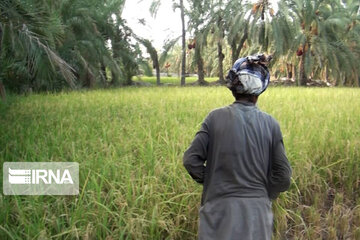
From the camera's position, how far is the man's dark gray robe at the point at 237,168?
5.10ft

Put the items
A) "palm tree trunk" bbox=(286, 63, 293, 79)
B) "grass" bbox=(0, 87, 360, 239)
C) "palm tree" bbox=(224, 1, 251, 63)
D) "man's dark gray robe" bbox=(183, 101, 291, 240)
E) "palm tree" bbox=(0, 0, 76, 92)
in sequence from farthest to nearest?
"palm tree trunk" bbox=(286, 63, 293, 79)
"palm tree" bbox=(224, 1, 251, 63)
"palm tree" bbox=(0, 0, 76, 92)
"grass" bbox=(0, 87, 360, 239)
"man's dark gray robe" bbox=(183, 101, 291, 240)

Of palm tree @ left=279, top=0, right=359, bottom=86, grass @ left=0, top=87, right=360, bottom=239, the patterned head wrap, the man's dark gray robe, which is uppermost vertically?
palm tree @ left=279, top=0, right=359, bottom=86

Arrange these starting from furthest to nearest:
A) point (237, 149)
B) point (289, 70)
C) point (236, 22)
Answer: point (289, 70)
point (236, 22)
point (237, 149)

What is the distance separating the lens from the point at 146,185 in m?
2.50

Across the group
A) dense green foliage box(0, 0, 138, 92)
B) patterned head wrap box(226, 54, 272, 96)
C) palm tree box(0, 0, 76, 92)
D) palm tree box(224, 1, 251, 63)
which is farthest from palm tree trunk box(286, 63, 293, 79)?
patterned head wrap box(226, 54, 272, 96)

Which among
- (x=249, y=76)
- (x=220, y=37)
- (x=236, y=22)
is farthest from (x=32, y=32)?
(x=220, y=37)

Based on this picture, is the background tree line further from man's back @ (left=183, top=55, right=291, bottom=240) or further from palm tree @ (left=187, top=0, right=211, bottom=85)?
man's back @ (left=183, top=55, right=291, bottom=240)

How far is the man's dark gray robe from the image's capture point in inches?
61.2

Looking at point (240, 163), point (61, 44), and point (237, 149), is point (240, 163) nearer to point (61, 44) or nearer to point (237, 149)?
point (237, 149)

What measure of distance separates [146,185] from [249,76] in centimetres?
122

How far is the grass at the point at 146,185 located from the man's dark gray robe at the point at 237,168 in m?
0.71

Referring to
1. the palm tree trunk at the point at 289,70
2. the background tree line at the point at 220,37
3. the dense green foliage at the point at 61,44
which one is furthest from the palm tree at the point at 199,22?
the palm tree trunk at the point at 289,70

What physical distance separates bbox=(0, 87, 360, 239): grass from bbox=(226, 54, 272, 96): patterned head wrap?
3.37 ft

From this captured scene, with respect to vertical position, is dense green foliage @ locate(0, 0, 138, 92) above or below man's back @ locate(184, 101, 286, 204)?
above
